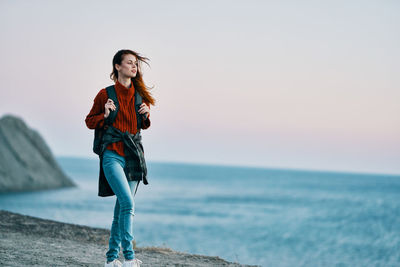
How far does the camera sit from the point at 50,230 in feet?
27.9

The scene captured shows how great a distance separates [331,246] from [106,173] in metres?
22.8

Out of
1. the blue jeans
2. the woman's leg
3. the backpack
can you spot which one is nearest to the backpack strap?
the backpack

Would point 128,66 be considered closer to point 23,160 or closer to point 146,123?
point 146,123

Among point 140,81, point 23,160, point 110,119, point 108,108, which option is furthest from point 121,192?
point 23,160

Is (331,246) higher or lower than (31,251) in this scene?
lower

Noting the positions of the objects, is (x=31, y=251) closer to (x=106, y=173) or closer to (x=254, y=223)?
(x=106, y=173)

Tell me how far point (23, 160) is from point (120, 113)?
44.8 meters

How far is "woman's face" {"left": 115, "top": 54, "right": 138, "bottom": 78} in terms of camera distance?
4.82 metres

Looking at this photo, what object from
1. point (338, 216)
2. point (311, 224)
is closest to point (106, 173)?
point (311, 224)

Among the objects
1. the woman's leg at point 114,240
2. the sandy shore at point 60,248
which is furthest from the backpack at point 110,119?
the sandy shore at point 60,248

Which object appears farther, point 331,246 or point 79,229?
point 331,246

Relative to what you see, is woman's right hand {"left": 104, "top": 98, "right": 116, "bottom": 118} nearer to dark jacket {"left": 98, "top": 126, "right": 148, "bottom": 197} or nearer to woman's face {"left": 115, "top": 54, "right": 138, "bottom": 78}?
dark jacket {"left": 98, "top": 126, "right": 148, "bottom": 197}

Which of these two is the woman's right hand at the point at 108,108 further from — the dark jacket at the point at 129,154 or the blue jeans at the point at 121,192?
the blue jeans at the point at 121,192

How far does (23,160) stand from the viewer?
151 ft
